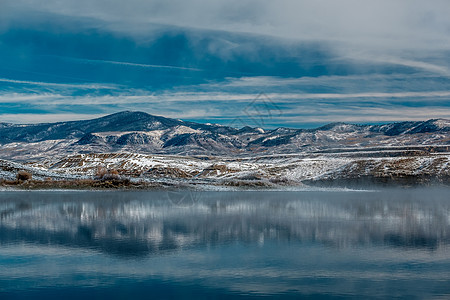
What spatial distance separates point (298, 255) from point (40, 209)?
134 ft

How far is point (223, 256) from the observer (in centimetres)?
2997

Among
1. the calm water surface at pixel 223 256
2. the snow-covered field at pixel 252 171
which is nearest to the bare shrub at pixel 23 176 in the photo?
the snow-covered field at pixel 252 171

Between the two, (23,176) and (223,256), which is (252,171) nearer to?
(23,176)

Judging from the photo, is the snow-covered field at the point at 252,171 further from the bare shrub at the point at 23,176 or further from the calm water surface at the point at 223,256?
the calm water surface at the point at 223,256

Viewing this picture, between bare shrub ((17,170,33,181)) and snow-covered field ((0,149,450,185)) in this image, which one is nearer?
bare shrub ((17,170,33,181))

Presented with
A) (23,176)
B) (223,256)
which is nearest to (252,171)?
(23,176)

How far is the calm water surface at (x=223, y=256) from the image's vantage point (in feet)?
74.6

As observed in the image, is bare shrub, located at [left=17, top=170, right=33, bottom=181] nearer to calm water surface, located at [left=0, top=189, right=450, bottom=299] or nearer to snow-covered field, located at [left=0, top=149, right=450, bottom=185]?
snow-covered field, located at [left=0, top=149, right=450, bottom=185]

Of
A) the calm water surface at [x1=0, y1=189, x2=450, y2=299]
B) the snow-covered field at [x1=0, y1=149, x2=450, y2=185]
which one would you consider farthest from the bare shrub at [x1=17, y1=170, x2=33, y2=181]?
the calm water surface at [x1=0, y1=189, x2=450, y2=299]

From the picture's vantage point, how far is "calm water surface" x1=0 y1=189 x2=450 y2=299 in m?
22.8

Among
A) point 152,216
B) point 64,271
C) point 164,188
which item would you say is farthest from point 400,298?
point 164,188

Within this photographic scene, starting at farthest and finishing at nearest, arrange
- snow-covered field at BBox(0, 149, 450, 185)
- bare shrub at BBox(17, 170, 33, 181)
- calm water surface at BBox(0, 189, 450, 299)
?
snow-covered field at BBox(0, 149, 450, 185) → bare shrub at BBox(17, 170, 33, 181) → calm water surface at BBox(0, 189, 450, 299)

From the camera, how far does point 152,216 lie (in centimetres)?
5119

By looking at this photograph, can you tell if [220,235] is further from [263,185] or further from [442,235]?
[263,185]
